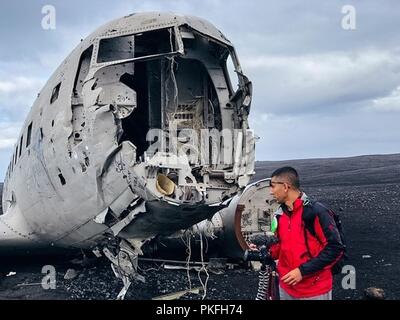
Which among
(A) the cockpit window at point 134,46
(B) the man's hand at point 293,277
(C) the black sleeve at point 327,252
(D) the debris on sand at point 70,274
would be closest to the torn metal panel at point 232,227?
(D) the debris on sand at point 70,274

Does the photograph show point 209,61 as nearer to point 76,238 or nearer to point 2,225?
point 76,238

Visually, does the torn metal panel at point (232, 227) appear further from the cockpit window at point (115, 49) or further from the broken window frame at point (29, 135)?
the cockpit window at point (115, 49)

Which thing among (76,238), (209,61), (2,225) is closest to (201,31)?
(209,61)

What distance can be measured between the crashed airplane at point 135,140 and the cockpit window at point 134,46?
0.02 metres

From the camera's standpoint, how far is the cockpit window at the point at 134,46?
7.98 meters

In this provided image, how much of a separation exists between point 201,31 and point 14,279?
6477 mm

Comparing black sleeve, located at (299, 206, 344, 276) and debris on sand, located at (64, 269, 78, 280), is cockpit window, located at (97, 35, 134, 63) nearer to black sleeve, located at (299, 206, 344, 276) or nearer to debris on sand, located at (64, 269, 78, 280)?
debris on sand, located at (64, 269, 78, 280)

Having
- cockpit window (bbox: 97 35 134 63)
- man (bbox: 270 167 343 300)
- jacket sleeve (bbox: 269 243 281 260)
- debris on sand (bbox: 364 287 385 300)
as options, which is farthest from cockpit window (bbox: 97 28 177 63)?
debris on sand (bbox: 364 287 385 300)

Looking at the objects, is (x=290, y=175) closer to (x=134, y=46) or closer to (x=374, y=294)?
(x=374, y=294)

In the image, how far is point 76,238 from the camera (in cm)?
881

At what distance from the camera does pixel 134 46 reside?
341 inches

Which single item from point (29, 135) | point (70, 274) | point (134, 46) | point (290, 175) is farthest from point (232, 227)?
point (290, 175)

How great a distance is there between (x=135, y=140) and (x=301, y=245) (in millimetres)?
5381
